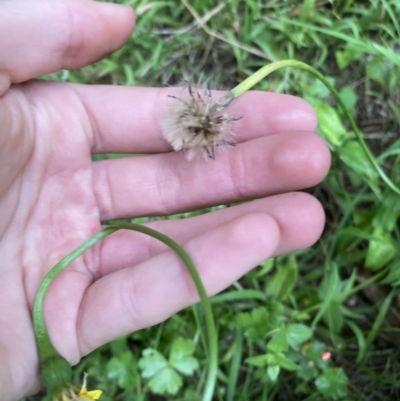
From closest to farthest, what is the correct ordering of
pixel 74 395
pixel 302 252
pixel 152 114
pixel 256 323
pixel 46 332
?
pixel 74 395
pixel 46 332
pixel 152 114
pixel 256 323
pixel 302 252

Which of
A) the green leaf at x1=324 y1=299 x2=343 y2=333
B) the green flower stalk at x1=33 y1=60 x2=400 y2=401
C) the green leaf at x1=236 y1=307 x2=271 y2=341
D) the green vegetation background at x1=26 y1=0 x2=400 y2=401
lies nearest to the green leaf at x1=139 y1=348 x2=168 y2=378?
the green vegetation background at x1=26 y1=0 x2=400 y2=401

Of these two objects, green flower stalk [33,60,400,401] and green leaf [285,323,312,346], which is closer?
Answer: green flower stalk [33,60,400,401]

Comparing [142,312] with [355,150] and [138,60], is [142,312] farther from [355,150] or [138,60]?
[138,60]

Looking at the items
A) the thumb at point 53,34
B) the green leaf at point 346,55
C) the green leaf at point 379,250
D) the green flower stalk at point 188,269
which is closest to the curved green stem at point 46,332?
the green flower stalk at point 188,269

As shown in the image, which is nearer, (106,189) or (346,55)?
(106,189)

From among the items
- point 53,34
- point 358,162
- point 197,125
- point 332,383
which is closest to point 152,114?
point 197,125

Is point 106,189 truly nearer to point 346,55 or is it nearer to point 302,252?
point 302,252

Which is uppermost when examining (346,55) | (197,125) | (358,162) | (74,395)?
(197,125)

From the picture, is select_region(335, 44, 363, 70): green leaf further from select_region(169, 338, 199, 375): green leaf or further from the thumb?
select_region(169, 338, 199, 375): green leaf
